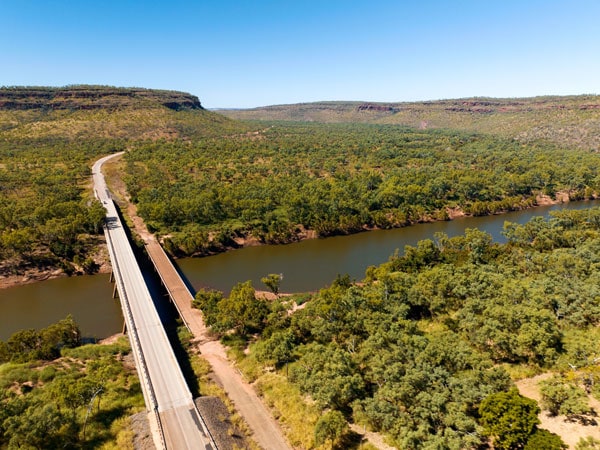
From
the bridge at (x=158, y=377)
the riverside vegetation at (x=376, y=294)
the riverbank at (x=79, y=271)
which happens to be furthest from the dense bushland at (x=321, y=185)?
the bridge at (x=158, y=377)

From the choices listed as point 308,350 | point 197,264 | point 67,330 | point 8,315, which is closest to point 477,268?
point 308,350

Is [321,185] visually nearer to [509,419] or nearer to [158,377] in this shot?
[158,377]

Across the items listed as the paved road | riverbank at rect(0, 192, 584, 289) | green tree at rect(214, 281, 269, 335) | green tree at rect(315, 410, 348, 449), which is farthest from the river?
green tree at rect(315, 410, 348, 449)

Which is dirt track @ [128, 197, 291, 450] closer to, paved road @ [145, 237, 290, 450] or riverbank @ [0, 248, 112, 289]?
paved road @ [145, 237, 290, 450]

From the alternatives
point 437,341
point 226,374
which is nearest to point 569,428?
point 437,341

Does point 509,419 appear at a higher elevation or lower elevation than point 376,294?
lower

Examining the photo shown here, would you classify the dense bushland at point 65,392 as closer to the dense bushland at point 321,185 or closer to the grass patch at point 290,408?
the grass patch at point 290,408
